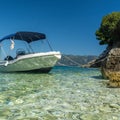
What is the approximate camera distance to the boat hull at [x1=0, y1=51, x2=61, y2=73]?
68.2 feet

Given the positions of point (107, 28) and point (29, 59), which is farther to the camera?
point (107, 28)

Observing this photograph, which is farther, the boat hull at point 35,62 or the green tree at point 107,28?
the green tree at point 107,28

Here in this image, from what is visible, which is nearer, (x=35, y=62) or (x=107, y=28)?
(x=35, y=62)

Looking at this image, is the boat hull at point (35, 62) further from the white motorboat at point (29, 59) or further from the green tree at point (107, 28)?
the green tree at point (107, 28)

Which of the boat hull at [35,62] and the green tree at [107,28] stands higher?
the green tree at [107,28]

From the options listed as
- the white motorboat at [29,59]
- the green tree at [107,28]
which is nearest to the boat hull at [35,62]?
the white motorboat at [29,59]

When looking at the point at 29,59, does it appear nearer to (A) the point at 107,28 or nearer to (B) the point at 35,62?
(B) the point at 35,62

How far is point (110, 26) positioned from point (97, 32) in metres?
3.35

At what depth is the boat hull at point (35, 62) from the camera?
20.8 m

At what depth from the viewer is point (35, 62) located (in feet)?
69.4

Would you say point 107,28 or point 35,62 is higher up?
point 107,28

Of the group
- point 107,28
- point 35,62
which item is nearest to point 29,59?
point 35,62

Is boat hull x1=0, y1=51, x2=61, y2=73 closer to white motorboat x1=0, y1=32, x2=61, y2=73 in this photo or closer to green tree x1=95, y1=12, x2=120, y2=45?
white motorboat x1=0, y1=32, x2=61, y2=73

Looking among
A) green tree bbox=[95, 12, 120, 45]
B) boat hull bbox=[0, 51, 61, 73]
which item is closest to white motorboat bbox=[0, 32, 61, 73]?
boat hull bbox=[0, 51, 61, 73]
